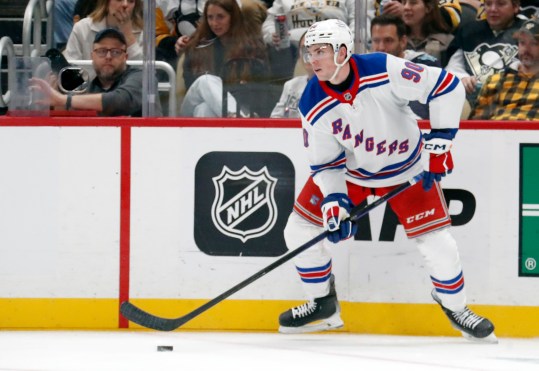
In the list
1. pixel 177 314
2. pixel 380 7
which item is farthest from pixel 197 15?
pixel 177 314

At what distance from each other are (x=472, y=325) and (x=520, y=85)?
1011mm

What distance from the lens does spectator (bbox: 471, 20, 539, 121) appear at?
522cm

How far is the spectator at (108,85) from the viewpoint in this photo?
5.39m

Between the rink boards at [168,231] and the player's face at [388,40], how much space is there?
0.49m

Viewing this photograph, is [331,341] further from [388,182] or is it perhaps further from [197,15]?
[197,15]

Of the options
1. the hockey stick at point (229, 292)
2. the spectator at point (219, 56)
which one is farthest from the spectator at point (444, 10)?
the hockey stick at point (229, 292)

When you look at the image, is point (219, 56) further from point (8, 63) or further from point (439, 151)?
point (439, 151)

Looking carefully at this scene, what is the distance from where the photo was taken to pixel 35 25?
5492 millimetres

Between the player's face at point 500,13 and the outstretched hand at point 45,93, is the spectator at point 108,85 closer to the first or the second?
the outstretched hand at point 45,93

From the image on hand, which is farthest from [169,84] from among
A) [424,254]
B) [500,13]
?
[500,13]

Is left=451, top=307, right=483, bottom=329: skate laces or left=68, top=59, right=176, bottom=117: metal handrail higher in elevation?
left=68, top=59, right=176, bottom=117: metal handrail

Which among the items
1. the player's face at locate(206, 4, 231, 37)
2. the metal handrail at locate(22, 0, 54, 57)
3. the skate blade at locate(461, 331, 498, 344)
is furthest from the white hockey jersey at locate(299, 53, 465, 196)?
the metal handrail at locate(22, 0, 54, 57)

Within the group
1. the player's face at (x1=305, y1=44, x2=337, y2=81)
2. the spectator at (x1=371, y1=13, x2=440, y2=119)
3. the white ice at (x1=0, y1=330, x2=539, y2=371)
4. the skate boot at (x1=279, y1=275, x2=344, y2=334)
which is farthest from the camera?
the spectator at (x1=371, y1=13, x2=440, y2=119)

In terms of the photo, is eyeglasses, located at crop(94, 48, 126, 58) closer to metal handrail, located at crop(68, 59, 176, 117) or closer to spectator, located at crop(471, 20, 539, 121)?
metal handrail, located at crop(68, 59, 176, 117)
